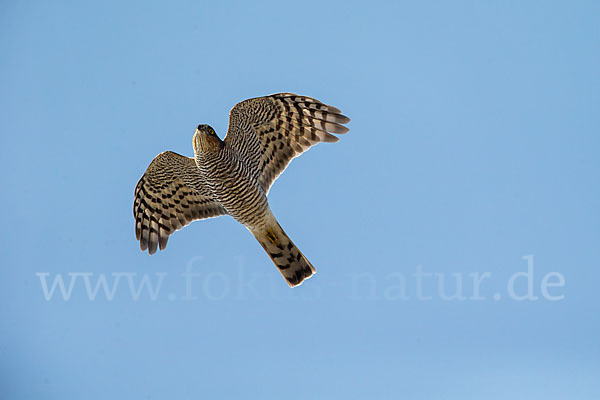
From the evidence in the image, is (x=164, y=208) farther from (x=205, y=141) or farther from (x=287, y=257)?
(x=287, y=257)

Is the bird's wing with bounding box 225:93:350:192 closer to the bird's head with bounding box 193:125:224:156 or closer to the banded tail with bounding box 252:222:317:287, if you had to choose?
the bird's head with bounding box 193:125:224:156

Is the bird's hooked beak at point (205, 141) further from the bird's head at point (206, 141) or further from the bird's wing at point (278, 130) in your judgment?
the bird's wing at point (278, 130)

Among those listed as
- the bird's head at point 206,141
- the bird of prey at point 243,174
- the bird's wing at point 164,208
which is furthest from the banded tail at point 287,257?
the bird's head at point 206,141

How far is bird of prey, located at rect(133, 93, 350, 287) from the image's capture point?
12109 mm

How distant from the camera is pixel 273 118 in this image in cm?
1251

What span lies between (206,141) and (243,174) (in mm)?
901

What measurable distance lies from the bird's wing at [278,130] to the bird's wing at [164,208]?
3.81ft

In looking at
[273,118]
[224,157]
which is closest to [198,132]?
[224,157]

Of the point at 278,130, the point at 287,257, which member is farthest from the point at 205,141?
the point at 287,257

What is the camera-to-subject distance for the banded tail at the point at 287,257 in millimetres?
12758

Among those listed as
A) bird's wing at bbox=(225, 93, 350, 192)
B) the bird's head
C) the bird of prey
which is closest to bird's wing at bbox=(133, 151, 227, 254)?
the bird of prey

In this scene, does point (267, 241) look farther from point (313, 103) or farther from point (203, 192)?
point (313, 103)

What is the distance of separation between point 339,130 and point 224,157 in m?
2.06

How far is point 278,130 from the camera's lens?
495 inches
